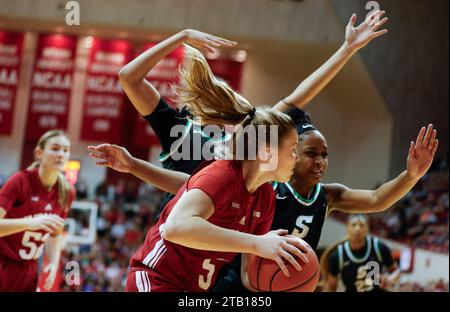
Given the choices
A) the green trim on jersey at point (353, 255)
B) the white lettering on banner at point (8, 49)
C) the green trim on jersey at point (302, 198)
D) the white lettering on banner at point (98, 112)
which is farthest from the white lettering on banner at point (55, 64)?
the green trim on jersey at point (302, 198)

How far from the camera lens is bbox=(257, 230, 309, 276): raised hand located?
2516mm

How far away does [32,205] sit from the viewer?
4965 millimetres

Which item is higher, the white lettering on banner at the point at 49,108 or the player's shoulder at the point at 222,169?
the white lettering on banner at the point at 49,108

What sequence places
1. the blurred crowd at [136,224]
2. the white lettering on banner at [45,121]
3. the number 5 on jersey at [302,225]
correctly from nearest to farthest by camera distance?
1. the number 5 on jersey at [302,225]
2. the blurred crowd at [136,224]
3. the white lettering on banner at [45,121]

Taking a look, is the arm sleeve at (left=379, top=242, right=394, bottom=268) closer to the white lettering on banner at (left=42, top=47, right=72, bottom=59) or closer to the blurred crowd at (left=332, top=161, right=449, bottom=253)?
the blurred crowd at (left=332, top=161, right=449, bottom=253)

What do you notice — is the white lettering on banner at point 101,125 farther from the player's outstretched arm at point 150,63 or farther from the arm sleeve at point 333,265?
the player's outstretched arm at point 150,63

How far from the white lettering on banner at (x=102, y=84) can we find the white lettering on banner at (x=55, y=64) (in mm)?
579

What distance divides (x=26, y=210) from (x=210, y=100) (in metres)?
2.38

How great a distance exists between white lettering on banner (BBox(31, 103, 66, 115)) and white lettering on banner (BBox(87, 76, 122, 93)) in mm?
811

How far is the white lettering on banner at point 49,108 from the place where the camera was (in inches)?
633

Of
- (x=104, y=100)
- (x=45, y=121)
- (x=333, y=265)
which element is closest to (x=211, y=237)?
(x=333, y=265)

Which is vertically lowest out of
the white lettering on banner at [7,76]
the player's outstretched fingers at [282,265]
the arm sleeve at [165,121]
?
the player's outstretched fingers at [282,265]

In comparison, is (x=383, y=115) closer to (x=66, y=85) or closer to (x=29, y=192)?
(x=66, y=85)
